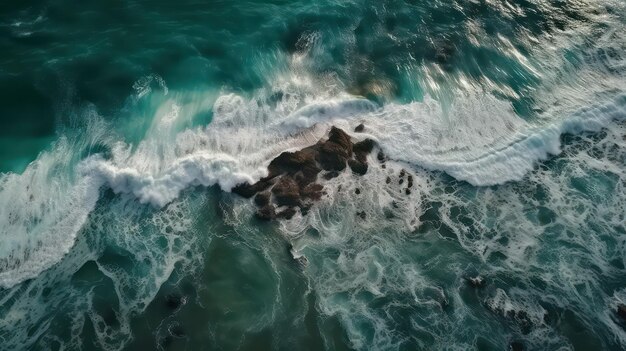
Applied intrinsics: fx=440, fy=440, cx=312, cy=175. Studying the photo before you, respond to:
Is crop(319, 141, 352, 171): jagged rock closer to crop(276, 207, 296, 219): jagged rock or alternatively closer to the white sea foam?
the white sea foam

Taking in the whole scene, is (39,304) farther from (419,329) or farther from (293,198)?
(419,329)

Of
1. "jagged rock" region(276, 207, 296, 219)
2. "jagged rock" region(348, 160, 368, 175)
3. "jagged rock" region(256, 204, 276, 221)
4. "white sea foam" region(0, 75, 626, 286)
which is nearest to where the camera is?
"white sea foam" region(0, 75, 626, 286)

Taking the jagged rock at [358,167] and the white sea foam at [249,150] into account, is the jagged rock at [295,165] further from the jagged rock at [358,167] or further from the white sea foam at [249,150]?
the jagged rock at [358,167]

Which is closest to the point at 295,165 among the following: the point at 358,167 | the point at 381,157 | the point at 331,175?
the point at 331,175

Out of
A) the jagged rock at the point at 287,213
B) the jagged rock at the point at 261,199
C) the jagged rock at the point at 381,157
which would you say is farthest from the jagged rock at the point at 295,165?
the jagged rock at the point at 381,157

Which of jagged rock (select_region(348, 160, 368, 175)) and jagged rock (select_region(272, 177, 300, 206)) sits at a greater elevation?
jagged rock (select_region(348, 160, 368, 175))

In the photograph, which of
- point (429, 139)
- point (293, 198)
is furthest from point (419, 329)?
point (429, 139)

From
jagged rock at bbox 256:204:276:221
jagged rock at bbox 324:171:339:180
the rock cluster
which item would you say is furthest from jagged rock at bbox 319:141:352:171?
jagged rock at bbox 256:204:276:221

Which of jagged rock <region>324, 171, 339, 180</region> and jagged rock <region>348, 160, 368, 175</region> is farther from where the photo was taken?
jagged rock <region>348, 160, 368, 175</region>
